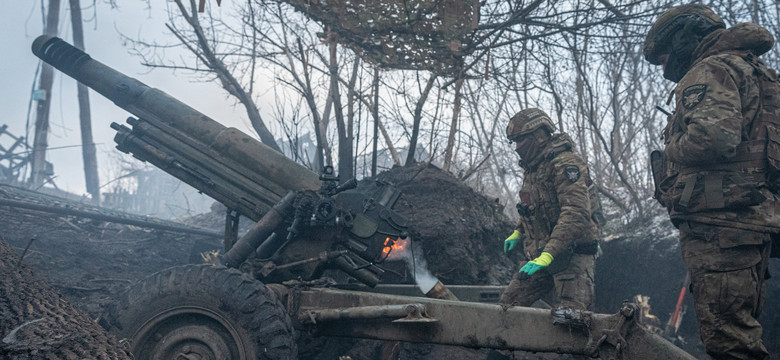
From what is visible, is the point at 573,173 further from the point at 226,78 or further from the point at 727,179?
the point at 226,78

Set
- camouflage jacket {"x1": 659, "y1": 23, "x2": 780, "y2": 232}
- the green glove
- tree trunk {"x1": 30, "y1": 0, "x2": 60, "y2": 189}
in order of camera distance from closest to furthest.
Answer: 1. camouflage jacket {"x1": 659, "y1": 23, "x2": 780, "y2": 232}
2. the green glove
3. tree trunk {"x1": 30, "y1": 0, "x2": 60, "y2": 189}

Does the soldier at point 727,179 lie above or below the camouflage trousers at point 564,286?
above

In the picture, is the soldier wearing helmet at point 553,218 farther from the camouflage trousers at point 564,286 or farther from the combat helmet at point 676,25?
the combat helmet at point 676,25

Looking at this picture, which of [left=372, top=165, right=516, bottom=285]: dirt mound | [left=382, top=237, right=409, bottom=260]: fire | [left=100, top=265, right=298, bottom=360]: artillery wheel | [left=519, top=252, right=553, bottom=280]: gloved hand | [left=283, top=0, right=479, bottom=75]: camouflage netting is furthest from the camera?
[left=372, top=165, right=516, bottom=285]: dirt mound

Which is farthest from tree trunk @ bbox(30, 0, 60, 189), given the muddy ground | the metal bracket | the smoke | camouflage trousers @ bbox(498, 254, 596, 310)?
the metal bracket

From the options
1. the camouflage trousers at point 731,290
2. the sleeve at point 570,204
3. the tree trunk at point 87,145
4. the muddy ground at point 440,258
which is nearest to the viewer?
the camouflage trousers at point 731,290

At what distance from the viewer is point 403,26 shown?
17.9ft

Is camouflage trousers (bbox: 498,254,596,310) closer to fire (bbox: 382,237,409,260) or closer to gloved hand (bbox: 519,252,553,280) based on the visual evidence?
gloved hand (bbox: 519,252,553,280)

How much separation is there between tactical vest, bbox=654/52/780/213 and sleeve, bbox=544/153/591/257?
2.68 ft

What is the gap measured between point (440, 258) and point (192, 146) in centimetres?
290

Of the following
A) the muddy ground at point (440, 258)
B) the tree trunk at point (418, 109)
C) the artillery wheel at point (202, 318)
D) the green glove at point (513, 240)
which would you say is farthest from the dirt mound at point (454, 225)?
the artillery wheel at point (202, 318)

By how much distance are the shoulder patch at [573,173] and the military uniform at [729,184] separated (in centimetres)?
84

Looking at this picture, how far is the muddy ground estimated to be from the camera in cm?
472

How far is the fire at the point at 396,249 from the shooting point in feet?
13.0
